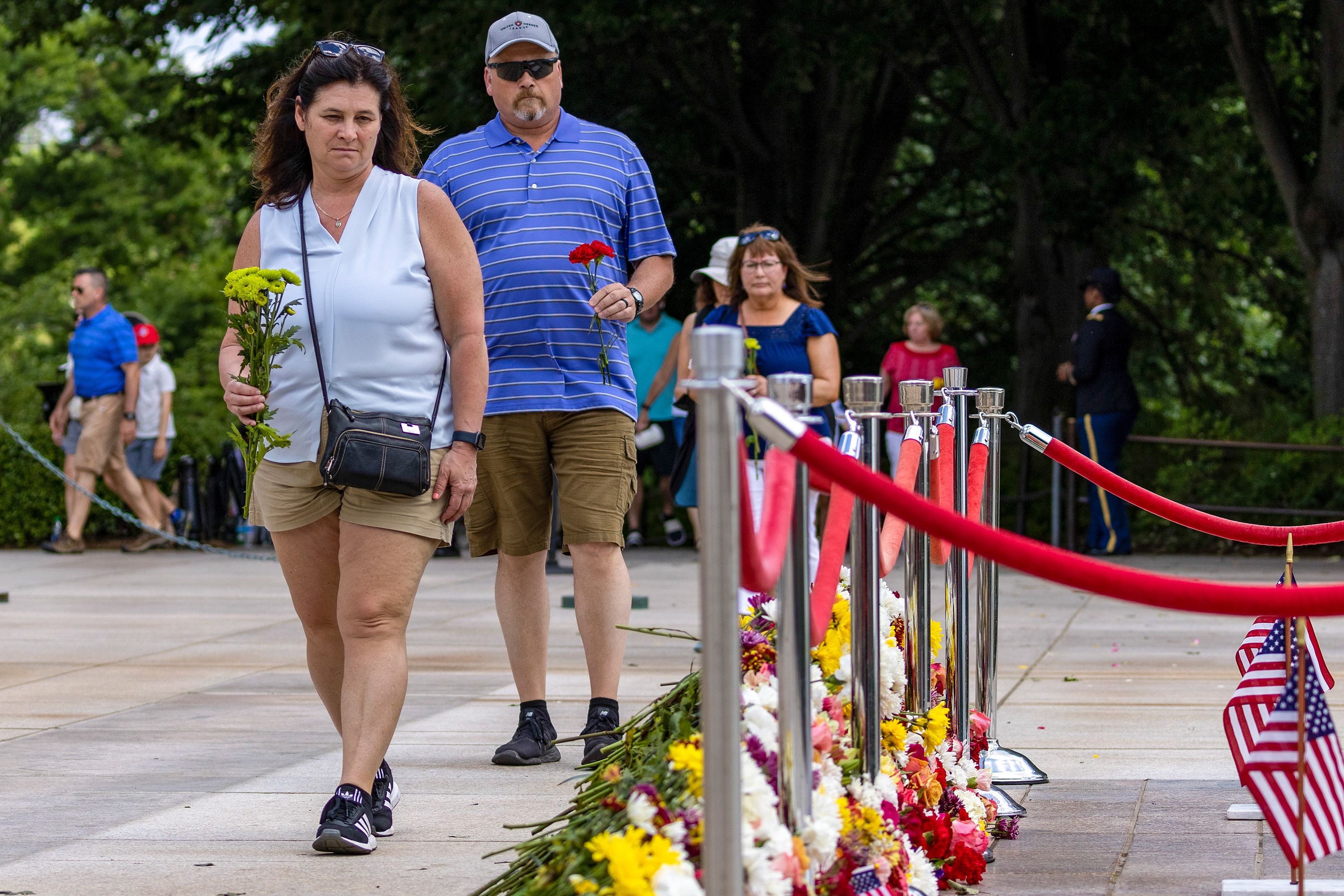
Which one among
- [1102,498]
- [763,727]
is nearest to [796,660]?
[763,727]

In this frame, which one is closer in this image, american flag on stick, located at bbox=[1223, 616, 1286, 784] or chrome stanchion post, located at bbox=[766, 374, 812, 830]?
chrome stanchion post, located at bbox=[766, 374, 812, 830]

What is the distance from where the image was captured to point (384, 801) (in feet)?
14.7

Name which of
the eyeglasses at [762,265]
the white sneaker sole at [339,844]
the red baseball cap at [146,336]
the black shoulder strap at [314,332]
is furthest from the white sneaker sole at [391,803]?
the red baseball cap at [146,336]

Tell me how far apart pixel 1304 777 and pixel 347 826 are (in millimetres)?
2188

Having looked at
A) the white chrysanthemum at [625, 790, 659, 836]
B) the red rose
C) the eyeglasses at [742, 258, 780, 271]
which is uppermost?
the eyeglasses at [742, 258, 780, 271]

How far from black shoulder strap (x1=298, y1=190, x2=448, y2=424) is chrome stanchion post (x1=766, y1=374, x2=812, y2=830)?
5.03 feet

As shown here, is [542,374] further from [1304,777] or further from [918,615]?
[1304,777]

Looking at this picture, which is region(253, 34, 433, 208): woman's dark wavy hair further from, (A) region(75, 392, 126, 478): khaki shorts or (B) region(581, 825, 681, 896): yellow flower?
(A) region(75, 392, 126, 478): khaki shorts

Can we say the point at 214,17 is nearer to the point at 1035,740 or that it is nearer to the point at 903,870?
the point at 1035,740

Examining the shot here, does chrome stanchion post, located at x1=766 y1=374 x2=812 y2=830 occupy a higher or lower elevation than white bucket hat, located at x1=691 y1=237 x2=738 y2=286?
lower

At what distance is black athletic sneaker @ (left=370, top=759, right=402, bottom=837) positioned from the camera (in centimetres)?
439

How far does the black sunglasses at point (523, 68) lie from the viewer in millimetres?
5379

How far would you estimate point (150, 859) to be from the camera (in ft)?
13.8

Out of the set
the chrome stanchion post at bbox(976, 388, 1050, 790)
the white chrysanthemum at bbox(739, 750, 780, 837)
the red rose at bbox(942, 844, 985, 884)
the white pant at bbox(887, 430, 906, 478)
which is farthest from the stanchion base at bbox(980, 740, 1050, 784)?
the white pant at bbox(887, 430, 906, 478)
